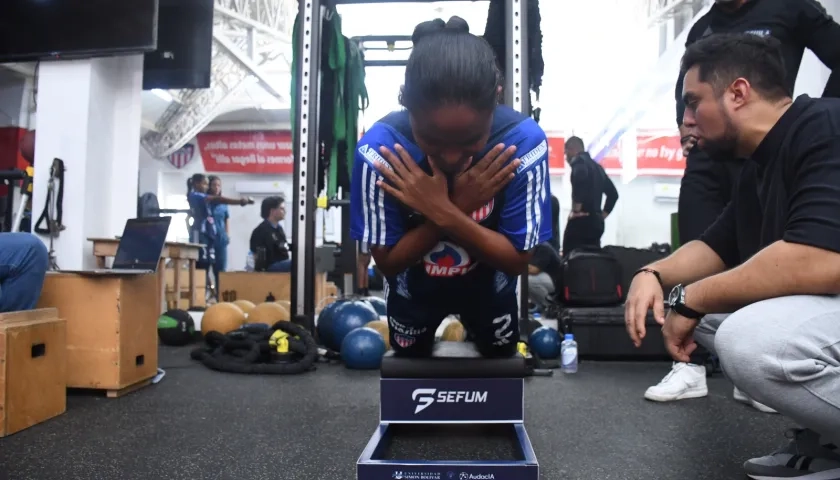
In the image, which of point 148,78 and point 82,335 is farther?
point 148,78

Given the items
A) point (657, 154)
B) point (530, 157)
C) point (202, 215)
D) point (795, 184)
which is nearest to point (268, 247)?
point (202, 215)

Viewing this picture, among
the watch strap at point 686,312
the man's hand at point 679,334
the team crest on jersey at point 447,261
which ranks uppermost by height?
the team crest on jersey at point 447,261

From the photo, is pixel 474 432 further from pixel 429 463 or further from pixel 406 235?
pixel 406 235

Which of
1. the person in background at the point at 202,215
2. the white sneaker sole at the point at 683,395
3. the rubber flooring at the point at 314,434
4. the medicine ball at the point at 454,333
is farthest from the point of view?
the person in background at the point at 202,215

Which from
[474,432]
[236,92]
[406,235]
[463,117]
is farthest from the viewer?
[236,92]

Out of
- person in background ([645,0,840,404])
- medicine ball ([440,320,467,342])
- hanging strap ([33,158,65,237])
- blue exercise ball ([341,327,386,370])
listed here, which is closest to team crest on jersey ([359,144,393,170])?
person in background ([645,0,840,404])

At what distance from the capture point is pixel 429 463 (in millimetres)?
1160

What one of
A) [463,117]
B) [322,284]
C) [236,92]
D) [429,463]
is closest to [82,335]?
[429,463]

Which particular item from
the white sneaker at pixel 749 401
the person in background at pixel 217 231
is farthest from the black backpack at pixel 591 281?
the person in background at pixel 217 231

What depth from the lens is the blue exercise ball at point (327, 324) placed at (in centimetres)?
320

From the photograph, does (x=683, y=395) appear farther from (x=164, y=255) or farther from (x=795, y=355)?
(x=164, y=255)

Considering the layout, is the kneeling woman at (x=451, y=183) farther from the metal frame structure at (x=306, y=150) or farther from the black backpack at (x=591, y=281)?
the black backpack at (x=591, y=281)

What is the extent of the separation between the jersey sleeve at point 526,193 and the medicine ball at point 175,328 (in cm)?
281

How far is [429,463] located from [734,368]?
2.00 ft
